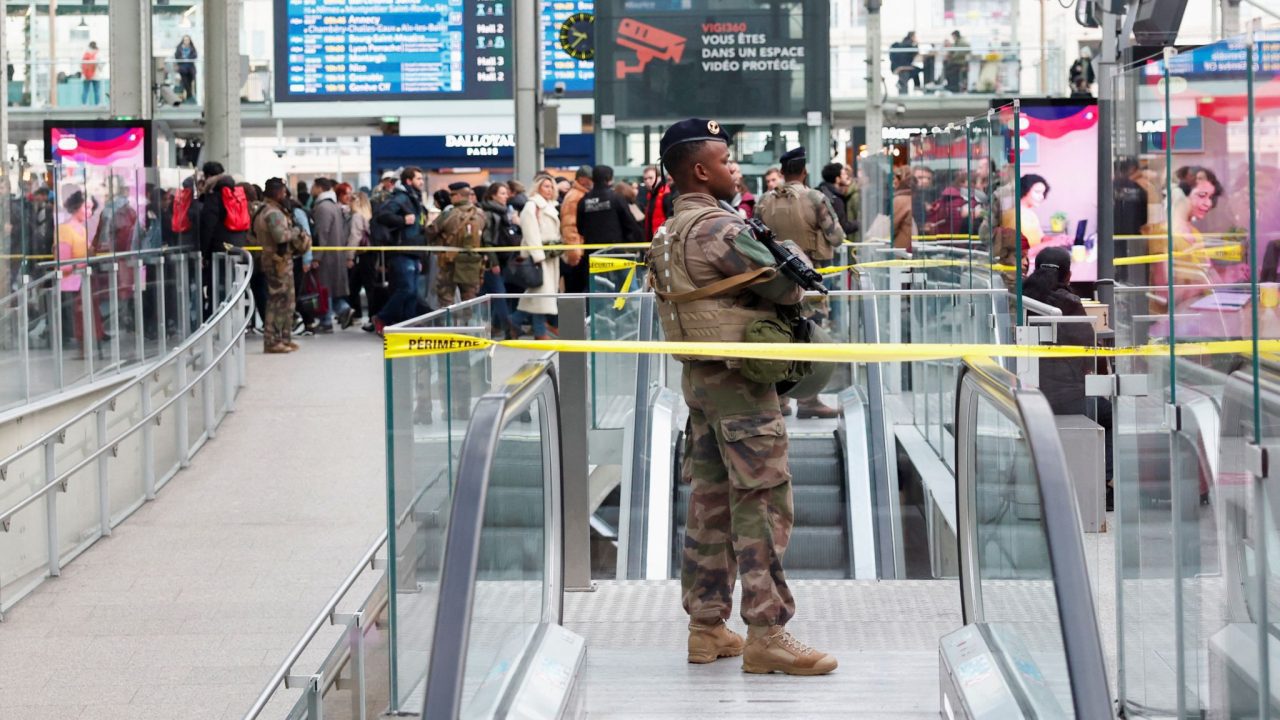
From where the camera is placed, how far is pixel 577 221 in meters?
16.7

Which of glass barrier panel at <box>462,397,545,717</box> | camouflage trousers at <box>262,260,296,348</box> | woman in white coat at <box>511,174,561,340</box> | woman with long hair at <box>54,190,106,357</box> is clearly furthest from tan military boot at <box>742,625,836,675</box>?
woman in white coat at <box>511,174,561,340</box>

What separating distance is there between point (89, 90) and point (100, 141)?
15.7m

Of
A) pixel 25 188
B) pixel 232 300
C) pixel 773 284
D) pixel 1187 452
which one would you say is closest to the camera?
pixel 1187 452

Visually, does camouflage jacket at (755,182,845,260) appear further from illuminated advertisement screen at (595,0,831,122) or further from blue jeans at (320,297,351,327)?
illuminated advertisement screen at (595,0,831,122)

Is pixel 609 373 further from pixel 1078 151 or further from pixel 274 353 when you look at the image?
pixel 274 353

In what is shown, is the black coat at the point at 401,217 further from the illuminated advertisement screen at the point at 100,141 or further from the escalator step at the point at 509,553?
the escalator step at the point at 509,553

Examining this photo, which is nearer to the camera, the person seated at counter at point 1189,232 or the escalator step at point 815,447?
the person seated at counter at point 1189,232

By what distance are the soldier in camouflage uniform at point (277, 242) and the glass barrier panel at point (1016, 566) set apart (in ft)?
39.1

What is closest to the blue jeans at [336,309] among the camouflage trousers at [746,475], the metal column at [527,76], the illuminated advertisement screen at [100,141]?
the metal column at [527,76]

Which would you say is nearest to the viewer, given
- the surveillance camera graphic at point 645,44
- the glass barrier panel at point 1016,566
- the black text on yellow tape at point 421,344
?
the glass barrier panel at point 1016,566

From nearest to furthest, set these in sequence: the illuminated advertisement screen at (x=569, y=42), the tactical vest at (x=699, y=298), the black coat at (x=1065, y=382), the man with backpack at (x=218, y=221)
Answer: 1. the tactical vest at (x=699, y=298)
2. the black coat at (x=1065, y=382)
3. the man with backpack at (x=218, y=221)
4. the illuminated advertisement screen at (x=569, y=42)

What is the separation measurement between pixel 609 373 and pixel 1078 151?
189 inches

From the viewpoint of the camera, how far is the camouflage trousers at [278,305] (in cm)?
1641

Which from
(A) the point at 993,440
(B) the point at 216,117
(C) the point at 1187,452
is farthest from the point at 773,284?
(B) the point at 216,117
